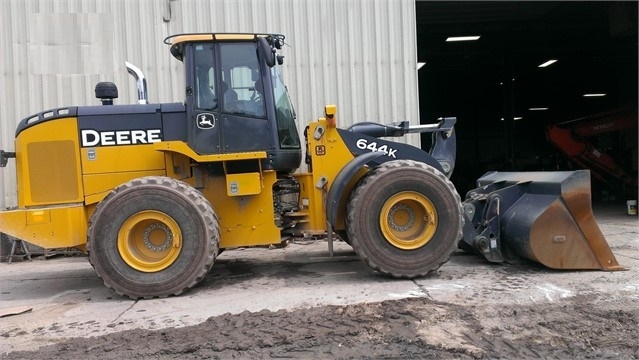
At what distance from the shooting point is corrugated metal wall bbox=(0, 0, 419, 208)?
8.76 metres

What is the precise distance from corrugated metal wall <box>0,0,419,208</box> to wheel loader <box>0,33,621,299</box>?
319cm

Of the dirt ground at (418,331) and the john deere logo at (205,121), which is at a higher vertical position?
the john deere logo at (205,121)

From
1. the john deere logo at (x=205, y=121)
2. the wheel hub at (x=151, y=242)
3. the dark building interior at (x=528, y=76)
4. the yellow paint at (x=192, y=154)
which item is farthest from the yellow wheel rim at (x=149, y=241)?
the dark building interior at (x=528, y=76)

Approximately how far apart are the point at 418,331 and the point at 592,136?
47.4ft

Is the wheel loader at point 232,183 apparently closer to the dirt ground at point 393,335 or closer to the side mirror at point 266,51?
the side mirror at point 266,51

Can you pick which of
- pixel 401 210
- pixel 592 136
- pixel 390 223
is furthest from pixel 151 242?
pixel 592 136

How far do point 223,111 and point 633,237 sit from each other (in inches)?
293

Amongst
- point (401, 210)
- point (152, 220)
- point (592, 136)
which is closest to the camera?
point (152, 220)

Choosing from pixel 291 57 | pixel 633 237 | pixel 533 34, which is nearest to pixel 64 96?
pixel 291 57

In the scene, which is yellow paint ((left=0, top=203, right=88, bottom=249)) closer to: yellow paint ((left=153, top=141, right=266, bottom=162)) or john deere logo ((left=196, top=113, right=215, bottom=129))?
yellow paint ((left=153, top=141, right=266, bottom=162))

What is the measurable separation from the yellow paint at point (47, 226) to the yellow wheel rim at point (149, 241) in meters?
0.59

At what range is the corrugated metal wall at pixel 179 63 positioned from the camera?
876 cm

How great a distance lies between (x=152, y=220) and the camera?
5410 millimetres

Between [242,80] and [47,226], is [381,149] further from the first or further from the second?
[47,226]
